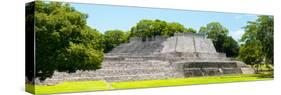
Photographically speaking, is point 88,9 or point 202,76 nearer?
point 88,9

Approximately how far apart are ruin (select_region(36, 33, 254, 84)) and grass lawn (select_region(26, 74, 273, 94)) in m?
0.11

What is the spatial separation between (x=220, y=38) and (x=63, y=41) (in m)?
5.00

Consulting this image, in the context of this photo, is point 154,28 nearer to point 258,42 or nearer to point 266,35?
point 258,42

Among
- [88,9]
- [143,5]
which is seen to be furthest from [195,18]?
[88,9]

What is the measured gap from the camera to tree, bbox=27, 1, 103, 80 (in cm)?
1006

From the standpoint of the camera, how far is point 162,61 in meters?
12.4

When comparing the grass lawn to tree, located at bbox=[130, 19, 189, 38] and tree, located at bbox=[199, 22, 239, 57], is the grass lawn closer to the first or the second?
tree, located at bbox=[199, 22, 239, 57]

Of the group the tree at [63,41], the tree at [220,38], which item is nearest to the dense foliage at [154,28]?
the tree at [220,38]

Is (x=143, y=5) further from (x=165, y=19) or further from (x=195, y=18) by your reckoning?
(x=195, y=18)

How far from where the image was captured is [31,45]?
10125 millimetres

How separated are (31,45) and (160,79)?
11.9ft

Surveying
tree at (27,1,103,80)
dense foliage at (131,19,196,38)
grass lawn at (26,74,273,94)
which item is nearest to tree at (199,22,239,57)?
grass lawn at (26,74,273,94)

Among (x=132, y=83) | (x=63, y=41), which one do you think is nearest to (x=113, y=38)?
(x=132, y=83)

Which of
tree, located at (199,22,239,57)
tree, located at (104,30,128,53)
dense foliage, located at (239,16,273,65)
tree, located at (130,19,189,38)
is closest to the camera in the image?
tree, located at (104,30,128,53)
